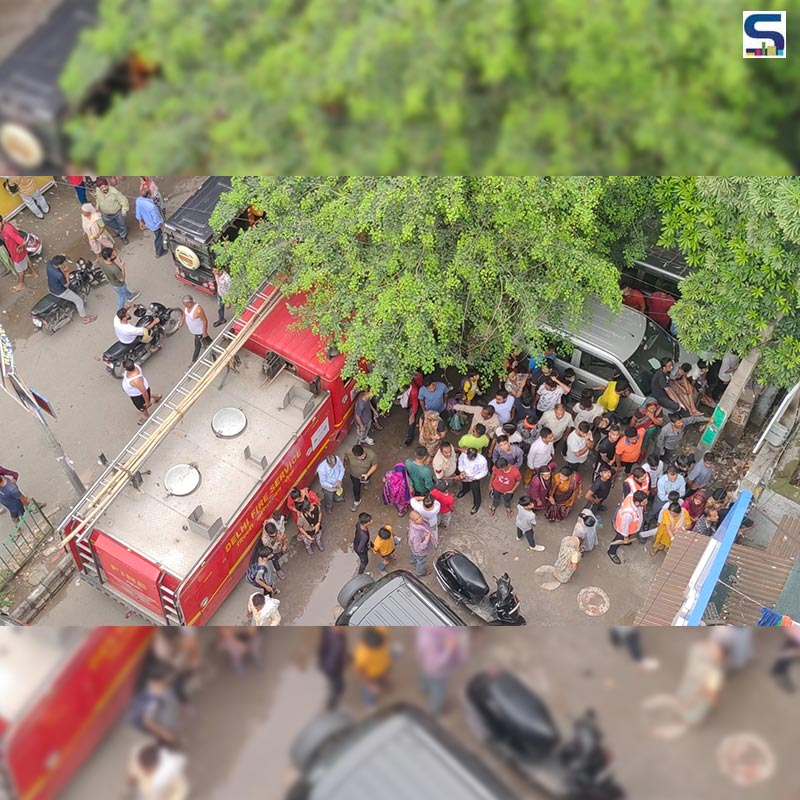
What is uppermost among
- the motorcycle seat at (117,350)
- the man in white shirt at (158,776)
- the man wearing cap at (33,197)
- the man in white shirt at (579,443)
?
the man wearing cap at (33,197)

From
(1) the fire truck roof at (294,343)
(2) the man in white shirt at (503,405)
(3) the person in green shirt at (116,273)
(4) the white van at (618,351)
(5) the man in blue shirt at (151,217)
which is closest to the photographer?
(1) the fire truck roof at (294,343)

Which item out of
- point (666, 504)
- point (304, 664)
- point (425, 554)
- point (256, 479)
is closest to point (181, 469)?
point (256, 479)

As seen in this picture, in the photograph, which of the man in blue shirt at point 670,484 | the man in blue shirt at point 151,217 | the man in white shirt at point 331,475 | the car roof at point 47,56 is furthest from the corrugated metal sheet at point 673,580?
the man in blue shirt at point 151,217

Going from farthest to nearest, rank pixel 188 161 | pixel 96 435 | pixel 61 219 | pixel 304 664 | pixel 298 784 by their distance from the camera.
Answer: pixel 61 219
pixel 96 435
pixel 188 161
pixel 304 664
pixel 298 784

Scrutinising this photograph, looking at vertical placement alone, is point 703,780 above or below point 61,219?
below

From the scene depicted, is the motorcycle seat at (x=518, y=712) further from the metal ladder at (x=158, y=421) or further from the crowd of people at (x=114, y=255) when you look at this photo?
the crowd of people at (x=114, y=255)

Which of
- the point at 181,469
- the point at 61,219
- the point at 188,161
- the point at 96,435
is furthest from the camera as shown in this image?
the point at 61,219

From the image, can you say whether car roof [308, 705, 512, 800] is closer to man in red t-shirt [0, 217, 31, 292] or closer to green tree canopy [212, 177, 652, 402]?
green tree canopy [212, 177, 652, 402]

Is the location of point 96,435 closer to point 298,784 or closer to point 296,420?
point 296,420
